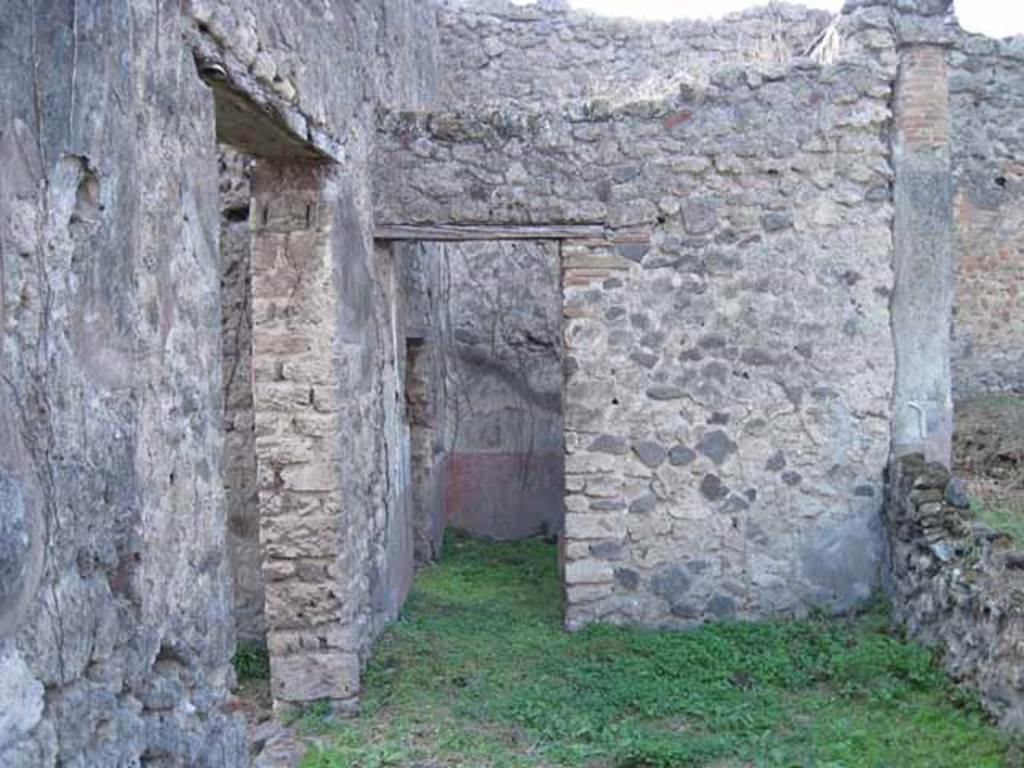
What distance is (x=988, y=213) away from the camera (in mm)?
11477

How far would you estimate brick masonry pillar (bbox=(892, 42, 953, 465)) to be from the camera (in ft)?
19.6

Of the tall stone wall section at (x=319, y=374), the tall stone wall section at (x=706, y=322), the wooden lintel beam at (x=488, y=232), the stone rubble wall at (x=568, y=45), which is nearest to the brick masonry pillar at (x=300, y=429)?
the tall stone wall section at (x=319, y=374)

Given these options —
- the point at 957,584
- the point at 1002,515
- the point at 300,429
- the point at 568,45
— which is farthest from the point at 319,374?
the point at 568,45

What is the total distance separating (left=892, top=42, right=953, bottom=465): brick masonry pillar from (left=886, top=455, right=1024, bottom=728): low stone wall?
1.03 ft

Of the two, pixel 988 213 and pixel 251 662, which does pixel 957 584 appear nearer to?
pixel 251 662

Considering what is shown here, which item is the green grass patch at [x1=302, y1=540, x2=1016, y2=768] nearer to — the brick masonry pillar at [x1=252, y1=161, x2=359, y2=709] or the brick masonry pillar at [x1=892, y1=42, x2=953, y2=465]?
the brick masonry pillar at [x1=252, y1=161, x2=359, y2=709]

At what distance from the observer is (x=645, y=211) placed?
19.8 feet

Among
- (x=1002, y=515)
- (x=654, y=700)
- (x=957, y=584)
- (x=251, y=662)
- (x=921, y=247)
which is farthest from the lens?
(x=1002, y=515)

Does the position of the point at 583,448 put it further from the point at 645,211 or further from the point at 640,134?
the point at 640,134

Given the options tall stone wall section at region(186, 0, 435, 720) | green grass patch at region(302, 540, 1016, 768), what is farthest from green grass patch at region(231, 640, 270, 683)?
green grass patch at region(302, 540, 1016, 768)

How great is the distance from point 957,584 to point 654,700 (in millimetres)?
1580

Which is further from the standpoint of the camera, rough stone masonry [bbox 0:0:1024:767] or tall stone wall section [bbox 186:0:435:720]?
tall stone wall section [bbox 186:0:435:720]

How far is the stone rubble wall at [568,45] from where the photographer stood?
9750mm

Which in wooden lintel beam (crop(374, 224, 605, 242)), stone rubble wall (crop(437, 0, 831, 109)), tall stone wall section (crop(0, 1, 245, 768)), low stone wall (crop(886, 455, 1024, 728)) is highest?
stone rubble wall (crop(437, 0, 831, 109))
